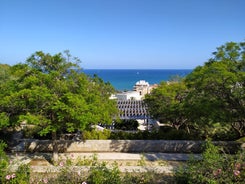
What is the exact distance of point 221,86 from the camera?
11273 mm

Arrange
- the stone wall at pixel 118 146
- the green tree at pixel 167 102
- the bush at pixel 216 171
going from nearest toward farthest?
the bush at pixel 216 171
the stone wall at pixel 118 146
the green tree at pixel 167 102

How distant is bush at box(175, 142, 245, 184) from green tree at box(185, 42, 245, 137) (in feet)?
14.0

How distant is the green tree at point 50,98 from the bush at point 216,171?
4465mm

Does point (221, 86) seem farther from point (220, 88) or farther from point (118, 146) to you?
point (118, 146)

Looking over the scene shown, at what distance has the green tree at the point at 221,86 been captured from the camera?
10664mm

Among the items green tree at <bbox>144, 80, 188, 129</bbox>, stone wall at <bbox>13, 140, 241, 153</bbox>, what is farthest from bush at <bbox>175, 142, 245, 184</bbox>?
green tree at <bbox>144, 80, 188, 129</bbox>

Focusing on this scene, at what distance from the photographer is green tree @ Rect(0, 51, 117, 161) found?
9.47m

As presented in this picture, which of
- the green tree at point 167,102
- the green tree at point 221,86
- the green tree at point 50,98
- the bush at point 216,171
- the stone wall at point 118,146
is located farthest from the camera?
the green tree at point 167,102

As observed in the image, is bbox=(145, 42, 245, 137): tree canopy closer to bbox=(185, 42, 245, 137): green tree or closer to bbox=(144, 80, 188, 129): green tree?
bbox=(185, 42, 245, 137): green tree

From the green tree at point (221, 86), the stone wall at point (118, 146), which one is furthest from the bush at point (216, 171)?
the stone wall at point (118, 146)

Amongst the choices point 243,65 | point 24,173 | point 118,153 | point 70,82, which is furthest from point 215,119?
point 24,173

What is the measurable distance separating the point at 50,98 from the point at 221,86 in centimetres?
817

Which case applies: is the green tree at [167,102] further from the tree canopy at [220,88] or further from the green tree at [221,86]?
the green tree at [221,86]

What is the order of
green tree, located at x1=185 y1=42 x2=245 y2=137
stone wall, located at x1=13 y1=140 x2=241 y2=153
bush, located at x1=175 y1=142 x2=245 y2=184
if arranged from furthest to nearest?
1. stone wall, located at x1=13 y1=140 x2=241 y2=153
2. green tree, located at x1=185 y1=42 x2=245 y2=137
3. bush, located at x1=175 y1=142 x2=245 y2=184
